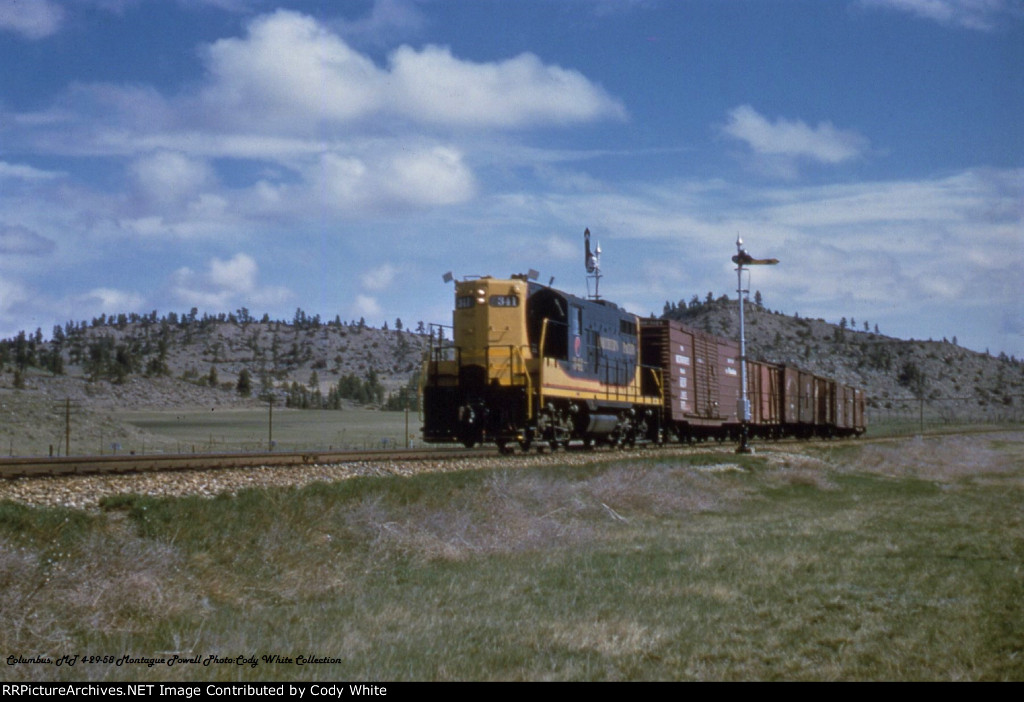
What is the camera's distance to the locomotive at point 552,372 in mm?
20781

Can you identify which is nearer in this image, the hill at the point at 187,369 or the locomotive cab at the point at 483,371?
the locomotive cab at the point at 483,371

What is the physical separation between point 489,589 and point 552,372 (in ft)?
39.8

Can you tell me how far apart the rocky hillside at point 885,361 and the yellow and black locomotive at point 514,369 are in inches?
3777

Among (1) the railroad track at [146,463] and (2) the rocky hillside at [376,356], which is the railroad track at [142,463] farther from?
(2) the rocky hillside at [376,356]

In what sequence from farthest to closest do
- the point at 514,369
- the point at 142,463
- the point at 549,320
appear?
the point at 549,320
the point at 514,369
the point at 142,463

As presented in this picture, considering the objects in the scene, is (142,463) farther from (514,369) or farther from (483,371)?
(514,369)

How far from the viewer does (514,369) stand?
20.6 metres

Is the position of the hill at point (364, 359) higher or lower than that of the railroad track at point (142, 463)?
higher

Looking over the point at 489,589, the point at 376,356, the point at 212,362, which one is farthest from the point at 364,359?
the point at 489,589

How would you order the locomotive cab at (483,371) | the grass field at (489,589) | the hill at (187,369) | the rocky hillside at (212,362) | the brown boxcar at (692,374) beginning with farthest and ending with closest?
1. the rocky hillside at (212,362)
2. the hill at (187,369)
3. the brown boxcar at (692,374)
4. the locomotive cab at (483,371)
5. the grass field at (489,589)

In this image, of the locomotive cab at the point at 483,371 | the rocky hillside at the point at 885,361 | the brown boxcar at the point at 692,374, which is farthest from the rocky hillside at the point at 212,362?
the rocky hillside at the point at 885,361

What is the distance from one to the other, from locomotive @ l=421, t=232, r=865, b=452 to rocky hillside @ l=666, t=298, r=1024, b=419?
89653 mm

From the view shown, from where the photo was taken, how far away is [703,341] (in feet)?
107

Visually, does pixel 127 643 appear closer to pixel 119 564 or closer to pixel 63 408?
pixel 119 564
